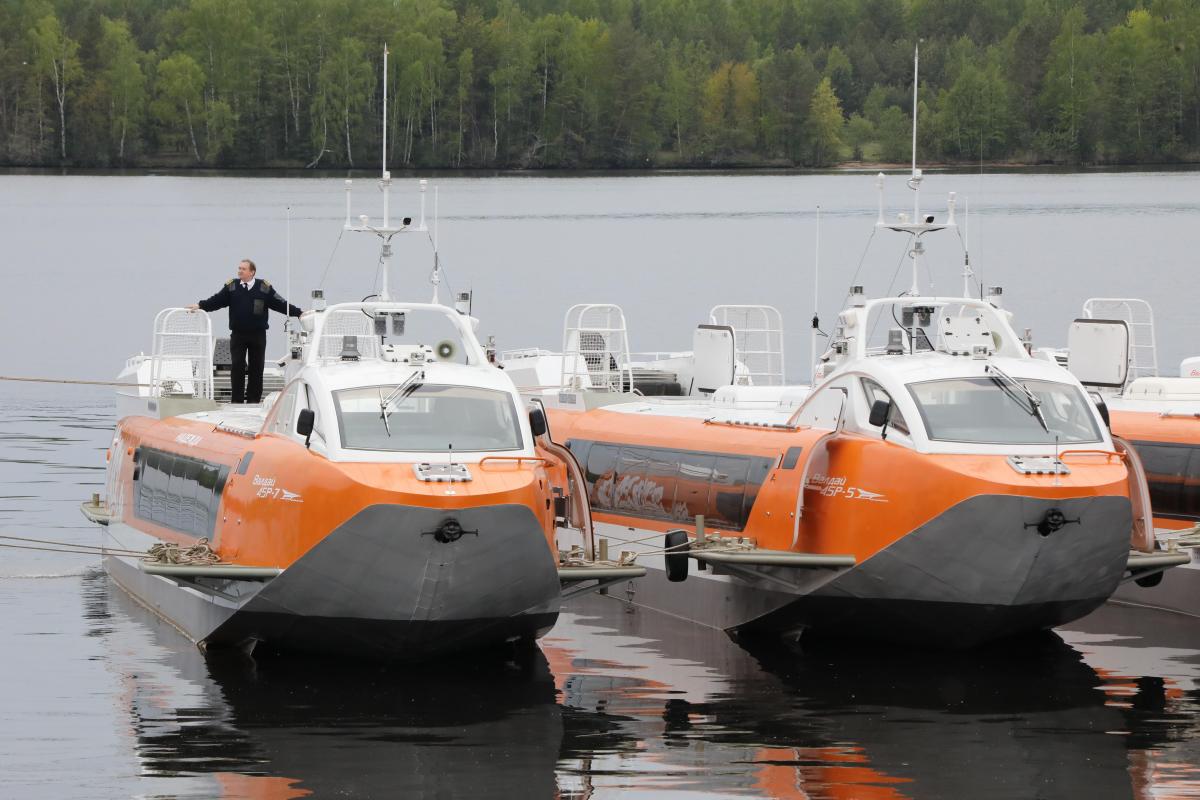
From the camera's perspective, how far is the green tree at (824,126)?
176 m

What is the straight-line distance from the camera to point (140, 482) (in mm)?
23203

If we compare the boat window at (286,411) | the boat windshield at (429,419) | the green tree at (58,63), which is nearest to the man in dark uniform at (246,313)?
the boat window at (286,411)

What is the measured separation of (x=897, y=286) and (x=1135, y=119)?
311 feet

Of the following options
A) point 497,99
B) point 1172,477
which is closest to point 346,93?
point 497,99

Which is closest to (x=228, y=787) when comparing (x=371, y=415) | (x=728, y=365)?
(x=371, y=415)

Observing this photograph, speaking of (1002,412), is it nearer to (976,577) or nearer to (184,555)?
(976,577)

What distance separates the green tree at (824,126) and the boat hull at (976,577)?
15770 cm

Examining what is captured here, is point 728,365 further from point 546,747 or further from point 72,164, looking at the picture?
point 72,164

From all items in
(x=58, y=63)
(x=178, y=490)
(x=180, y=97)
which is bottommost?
(x=178, y=490)

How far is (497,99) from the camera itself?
6585 inches

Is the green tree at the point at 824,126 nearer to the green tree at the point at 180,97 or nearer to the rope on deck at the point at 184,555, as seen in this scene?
the green tree at the point at 180,97

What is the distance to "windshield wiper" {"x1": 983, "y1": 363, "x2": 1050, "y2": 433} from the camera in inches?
778

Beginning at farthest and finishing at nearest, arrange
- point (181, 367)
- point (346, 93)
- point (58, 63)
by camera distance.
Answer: point (58, 63) → point (346, 93) → point (181, 367)

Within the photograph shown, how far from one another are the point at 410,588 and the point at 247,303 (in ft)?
28.3
